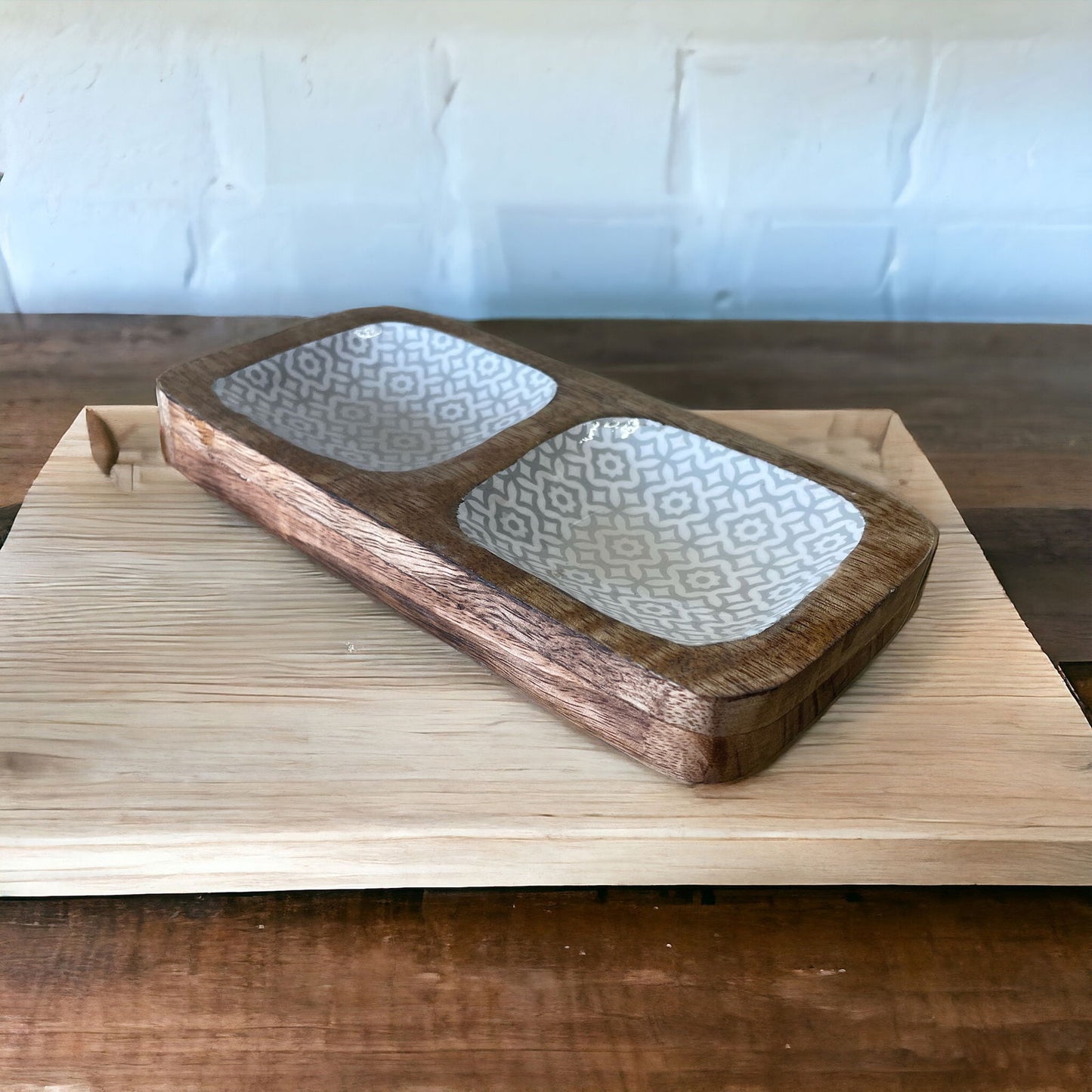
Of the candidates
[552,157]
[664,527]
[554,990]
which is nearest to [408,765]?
[554,990]

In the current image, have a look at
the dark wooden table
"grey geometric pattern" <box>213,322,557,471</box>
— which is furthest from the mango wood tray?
"grey geometric pattern" <box>213,322,557,471</box>

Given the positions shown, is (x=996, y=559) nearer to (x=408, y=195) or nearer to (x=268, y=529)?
(x=268, y=529)

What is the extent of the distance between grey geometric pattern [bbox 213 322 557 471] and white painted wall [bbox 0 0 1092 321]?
345mm

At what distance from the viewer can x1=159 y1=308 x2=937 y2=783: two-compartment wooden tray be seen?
0.53 meters

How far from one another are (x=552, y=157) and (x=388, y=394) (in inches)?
16.6

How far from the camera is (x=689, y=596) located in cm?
67

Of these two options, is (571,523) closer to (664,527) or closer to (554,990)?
(664,527)

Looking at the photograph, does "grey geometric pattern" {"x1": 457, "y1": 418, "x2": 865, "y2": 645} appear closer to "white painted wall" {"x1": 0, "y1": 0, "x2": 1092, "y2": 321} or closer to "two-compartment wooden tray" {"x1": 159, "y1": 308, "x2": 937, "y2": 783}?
"two-compartment wooden tray" {"x1": 159, "y1": 308, "x2": 937, "y2": 783}

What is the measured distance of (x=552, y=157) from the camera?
1.15 metres

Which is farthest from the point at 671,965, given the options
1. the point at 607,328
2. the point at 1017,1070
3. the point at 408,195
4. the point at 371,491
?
the point at 408,195

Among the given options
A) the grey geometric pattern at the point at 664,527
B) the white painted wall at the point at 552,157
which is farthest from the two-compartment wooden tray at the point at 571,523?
the white painted wall at the point at 552,157

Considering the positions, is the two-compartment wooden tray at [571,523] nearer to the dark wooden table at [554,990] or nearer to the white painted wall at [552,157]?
the dark wooden table at [554,990]

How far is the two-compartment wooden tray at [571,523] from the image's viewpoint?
534mm

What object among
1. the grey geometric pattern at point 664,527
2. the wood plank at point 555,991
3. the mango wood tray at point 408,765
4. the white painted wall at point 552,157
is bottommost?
the wood plank at point 555,991
